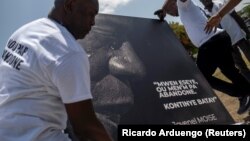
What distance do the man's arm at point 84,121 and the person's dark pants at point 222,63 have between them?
140 inches

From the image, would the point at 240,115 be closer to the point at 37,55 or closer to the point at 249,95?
the point at 249,95

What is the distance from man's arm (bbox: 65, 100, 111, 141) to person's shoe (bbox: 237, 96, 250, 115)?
3503 millimetres

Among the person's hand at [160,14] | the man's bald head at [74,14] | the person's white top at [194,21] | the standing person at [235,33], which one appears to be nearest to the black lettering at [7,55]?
the man's bald head at [74,14]

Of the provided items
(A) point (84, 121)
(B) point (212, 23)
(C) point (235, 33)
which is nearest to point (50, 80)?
(A) point (84, 121)

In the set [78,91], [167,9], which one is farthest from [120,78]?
[78,91]

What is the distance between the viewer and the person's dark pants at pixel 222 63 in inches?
213

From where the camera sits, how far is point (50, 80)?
A: 6.77ft

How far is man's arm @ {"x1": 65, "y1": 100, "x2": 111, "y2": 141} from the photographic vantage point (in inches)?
79.2

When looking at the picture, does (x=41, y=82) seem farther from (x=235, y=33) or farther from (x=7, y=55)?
(x=235, y=33)

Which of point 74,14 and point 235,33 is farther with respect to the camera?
point 235,33

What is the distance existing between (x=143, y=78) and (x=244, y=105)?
1.70 m

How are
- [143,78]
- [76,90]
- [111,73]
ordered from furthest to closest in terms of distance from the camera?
[143,78] < [111,73] < [76,90]

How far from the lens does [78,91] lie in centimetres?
201

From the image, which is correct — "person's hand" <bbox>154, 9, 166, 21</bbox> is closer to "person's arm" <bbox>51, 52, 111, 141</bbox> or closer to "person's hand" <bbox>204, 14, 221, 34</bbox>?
"person's hand" <bbox>204, 14, 221, 34</bbox>
